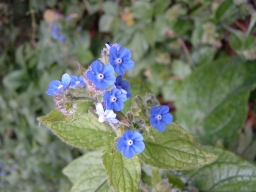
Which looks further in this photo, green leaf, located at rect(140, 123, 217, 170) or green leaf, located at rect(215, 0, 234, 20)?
green leaf, located at rect(215, 0, 234, 20)

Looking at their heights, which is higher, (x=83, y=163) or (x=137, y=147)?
(x=83, y=163)

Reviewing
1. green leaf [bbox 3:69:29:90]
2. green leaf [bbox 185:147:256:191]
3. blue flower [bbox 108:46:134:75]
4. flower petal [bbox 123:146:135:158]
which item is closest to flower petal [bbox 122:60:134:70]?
blue flower [bbox 108:46:134:75]

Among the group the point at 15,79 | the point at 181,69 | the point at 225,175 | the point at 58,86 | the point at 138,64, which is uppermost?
the point at 15,79

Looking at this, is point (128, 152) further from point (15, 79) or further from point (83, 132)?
point (15, 79)

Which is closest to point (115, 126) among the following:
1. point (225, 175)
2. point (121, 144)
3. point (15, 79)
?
point (121, 144)

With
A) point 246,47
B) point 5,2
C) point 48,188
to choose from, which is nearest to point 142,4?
point 246,47

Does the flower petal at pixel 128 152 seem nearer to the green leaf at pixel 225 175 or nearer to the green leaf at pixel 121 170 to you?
the green leaf at pixel 121 170

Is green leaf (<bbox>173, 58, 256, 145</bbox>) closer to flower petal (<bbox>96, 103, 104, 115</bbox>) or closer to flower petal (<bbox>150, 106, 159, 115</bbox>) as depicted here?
flower petal (<bbox>150, 106, 159, 115</bbox>)
